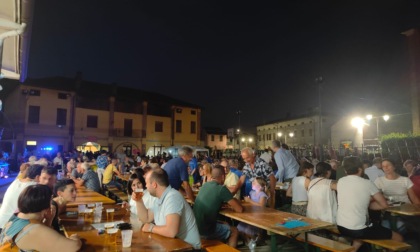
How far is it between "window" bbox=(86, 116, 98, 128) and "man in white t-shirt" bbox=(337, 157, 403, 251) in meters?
30.7

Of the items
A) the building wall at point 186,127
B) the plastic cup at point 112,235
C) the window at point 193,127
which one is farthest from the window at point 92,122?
the plastic cup at point 112,235

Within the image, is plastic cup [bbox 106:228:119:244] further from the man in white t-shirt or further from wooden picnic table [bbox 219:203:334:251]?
the man in white t-shirt

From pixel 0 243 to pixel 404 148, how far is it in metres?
17.6

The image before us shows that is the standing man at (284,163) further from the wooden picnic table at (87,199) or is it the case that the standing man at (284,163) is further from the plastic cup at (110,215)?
the plastic cup at (110,215)

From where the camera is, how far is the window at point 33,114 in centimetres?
2762

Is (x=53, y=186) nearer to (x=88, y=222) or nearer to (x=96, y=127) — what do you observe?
(x=88, y=222)

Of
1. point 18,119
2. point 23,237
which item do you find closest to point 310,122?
point 18,119

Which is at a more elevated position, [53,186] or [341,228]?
[53,186]

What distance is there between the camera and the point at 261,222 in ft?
13.2

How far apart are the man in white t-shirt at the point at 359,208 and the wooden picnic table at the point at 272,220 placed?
0.54 meters

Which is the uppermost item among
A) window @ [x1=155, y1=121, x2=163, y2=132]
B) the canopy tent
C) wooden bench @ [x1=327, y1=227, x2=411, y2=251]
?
window @ [x1=155, y1=121, x2=163, y2=132]

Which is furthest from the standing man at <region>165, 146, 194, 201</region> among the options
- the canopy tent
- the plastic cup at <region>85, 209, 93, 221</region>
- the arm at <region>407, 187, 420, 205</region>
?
the arm at <region>407, 187, 420, 205</region>

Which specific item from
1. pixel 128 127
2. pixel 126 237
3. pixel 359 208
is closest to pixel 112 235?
pixel 126 237

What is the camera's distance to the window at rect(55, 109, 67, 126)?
29.3 meters
